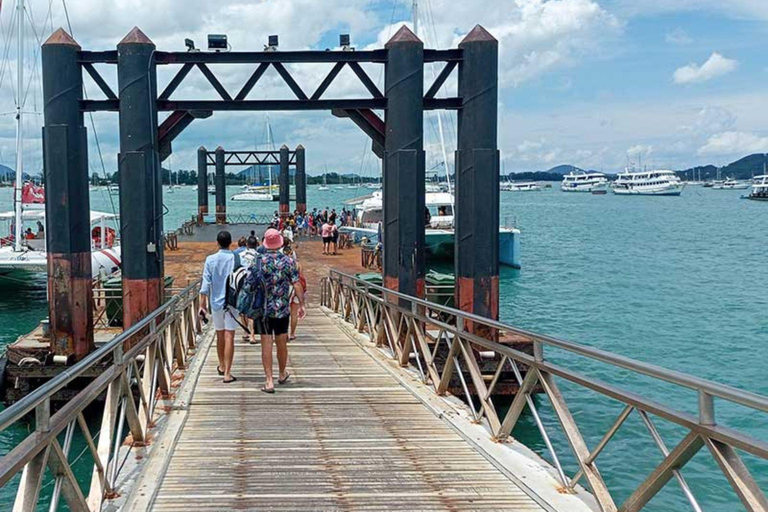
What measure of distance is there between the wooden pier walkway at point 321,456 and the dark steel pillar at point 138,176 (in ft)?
14.5

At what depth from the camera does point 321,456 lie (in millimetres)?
6672

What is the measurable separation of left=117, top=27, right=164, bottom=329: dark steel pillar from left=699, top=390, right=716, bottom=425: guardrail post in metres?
11.3

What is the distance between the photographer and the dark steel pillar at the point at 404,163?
44.8 feet

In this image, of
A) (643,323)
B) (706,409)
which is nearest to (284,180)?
(643,323)

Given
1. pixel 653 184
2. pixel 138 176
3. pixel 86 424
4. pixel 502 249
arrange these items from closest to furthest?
pixel 86 424 < pixel 138 176 < pixel 502 249 < pixel 653 184

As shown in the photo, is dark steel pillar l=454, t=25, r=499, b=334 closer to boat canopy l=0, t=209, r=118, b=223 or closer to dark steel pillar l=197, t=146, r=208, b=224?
boat canopy l=0, t=209, r=118, b=223

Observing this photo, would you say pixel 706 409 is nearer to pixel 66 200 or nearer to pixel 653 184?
pixel 66 200

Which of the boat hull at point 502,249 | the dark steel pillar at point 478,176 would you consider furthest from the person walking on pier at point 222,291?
the boat hull at point 502,249

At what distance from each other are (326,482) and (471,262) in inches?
329

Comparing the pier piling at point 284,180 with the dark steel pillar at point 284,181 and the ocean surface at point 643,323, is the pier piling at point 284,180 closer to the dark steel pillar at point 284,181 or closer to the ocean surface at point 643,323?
the dark steel pillar at point 284,181

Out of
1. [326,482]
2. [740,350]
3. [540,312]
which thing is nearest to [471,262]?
[326,482]

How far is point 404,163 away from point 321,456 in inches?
307

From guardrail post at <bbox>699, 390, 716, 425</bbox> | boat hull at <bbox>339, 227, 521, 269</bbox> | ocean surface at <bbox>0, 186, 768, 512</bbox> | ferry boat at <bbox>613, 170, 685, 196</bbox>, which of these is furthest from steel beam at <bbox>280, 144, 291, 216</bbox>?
ferry boat at <bbox>613, 170, 685, 196</bbox>

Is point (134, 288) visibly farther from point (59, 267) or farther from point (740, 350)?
point (740, 350)
